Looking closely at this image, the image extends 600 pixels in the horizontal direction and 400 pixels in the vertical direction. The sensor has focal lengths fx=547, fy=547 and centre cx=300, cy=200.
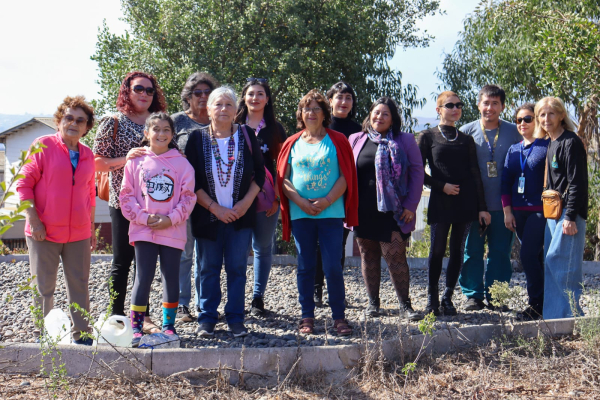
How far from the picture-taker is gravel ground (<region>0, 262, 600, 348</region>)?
15.3 ft

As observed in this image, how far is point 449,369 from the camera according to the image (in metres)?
3.91

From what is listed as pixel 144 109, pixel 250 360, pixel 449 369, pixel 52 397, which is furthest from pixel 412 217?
pixel 52 397

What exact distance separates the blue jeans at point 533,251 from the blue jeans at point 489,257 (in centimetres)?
24

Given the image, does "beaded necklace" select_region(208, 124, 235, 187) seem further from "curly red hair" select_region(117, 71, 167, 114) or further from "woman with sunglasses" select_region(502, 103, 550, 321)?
"woman with sunglasses" select_region(502, 103, 550, 321)

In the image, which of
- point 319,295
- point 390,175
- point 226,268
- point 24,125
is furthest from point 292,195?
point 24,125

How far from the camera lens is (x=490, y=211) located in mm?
5840

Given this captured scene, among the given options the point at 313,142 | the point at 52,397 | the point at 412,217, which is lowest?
the point at 52,397

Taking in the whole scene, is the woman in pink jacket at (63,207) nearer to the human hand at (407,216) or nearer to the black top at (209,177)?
the black top at (209,177)

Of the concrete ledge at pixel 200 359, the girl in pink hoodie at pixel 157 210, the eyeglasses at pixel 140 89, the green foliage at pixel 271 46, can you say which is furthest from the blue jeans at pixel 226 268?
the green foliage at pixel 271 46

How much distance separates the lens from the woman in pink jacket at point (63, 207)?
13.8 ft

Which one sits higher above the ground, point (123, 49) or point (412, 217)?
point (123, 49)

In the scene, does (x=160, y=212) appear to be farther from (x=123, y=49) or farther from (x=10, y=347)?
(x=123, y=49)

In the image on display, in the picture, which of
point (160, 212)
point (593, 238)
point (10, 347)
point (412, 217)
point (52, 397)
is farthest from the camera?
point (593, 238)

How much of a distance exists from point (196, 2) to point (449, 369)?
410 inches
